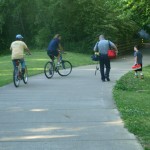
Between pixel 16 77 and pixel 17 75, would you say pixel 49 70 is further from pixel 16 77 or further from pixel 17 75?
pixel 16 77

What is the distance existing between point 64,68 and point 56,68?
21.5 inches

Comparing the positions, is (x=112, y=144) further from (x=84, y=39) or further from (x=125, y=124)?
(x=84, y=39)

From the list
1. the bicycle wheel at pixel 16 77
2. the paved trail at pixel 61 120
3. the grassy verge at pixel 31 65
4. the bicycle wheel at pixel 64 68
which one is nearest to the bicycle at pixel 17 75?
the bicycle wheel at pixel 16 77

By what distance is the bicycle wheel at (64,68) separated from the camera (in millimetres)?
19219

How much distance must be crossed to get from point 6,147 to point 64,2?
33.6 m

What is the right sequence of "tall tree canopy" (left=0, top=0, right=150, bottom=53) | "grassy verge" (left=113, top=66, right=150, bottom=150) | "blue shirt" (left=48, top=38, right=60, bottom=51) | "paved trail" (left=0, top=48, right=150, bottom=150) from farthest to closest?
"tall tree canopy" (left=0, top=0, right=150, bottom=53), "blue shirt" (left=48, top=38, right=60, bottom=51), "grassy verge" (left=113, top=66, right=150, bottom=150), "paved trail" (left=0, top=48, right=150, bottom=150)

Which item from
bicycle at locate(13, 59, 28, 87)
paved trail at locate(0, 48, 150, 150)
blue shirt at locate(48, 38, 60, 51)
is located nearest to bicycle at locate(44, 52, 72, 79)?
blue shirt at locate(48, 38, 60, 51)

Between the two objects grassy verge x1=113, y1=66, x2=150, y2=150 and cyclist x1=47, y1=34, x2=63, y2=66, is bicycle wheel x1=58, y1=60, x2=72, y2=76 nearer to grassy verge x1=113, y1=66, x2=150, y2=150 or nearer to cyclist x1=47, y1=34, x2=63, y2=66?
cyclist x1=47, y1=34, x2=63, y2=66

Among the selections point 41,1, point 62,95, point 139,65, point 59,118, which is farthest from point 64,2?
point 59,118

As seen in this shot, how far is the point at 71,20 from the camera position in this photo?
40.8 m

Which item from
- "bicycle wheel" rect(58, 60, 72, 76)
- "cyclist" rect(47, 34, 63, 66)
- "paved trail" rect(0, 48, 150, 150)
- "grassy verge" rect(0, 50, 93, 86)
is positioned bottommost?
"grassy verge" rect(0, 50, 93, 86)

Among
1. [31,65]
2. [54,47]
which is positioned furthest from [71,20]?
[54,47]

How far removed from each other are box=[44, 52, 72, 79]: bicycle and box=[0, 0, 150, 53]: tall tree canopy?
1721cm

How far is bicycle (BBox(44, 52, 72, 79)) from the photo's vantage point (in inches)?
719
